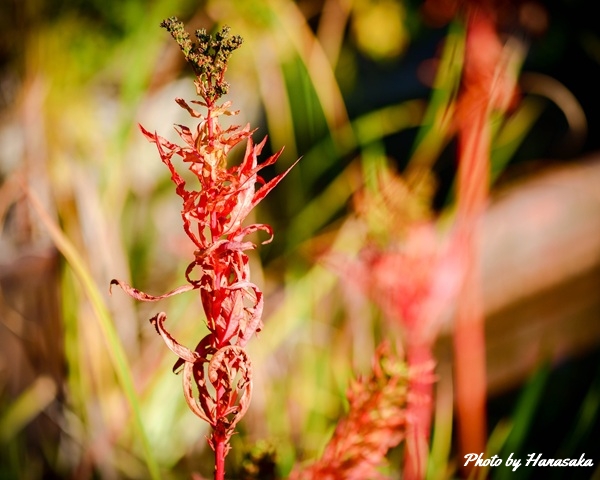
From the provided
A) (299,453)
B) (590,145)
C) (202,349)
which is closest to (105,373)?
(299,453)

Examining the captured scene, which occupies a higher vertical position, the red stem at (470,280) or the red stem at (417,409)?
the red stem at (470,280)

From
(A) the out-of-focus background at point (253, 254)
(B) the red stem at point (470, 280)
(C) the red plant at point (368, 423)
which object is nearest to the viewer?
(C) the red plant at point (368, 423)

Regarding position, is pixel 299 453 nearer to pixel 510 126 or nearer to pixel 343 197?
pixel 343 197

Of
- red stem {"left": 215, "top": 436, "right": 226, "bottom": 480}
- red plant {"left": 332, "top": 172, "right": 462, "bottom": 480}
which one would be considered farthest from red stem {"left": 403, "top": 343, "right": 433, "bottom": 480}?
red stem {"left": 215, "top": 436, "right": 226, "bottom": 480}

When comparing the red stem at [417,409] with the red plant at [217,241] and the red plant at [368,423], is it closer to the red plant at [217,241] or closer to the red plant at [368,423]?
the red plant at [368,423]

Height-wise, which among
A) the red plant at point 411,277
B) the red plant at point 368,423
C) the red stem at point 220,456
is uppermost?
the red plant at point 411,277

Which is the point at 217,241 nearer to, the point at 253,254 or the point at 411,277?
the point at 411,277

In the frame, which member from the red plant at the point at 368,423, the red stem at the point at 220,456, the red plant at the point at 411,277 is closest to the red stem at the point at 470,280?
the red plant at the point at 411,277

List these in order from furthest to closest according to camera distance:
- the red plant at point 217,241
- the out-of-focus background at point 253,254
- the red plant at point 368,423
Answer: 1. the out-of-focus background at point 253,254
2. the red plant at point 368,423
3. the red plant at point 217,241
